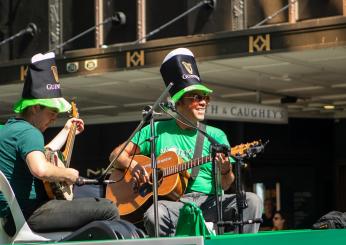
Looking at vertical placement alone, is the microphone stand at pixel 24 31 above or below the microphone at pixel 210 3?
below

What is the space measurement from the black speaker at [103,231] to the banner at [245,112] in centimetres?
807

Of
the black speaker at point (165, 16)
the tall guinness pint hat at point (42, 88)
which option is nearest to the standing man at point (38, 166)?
the tall guinness pint hat at point (42, 88)

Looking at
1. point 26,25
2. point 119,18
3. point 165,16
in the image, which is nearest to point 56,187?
point 165,16

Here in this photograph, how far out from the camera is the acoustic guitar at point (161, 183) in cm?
650

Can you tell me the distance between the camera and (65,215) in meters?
5.12

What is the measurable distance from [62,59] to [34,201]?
970 centimetres

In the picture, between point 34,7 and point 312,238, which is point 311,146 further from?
point 312,238

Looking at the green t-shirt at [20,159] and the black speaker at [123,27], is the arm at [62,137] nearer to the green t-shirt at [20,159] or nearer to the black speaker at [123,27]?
the green t-shirt at [20,159]

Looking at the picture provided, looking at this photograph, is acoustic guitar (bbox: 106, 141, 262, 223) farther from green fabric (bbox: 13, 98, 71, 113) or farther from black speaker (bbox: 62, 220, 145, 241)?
black speaker (bbox: 62, 220, 145, 241)

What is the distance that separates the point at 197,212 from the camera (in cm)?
453

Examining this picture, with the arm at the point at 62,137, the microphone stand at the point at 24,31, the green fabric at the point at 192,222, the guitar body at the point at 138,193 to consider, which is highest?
the microphone stand at the point at 24,31

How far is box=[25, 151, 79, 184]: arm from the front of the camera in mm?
5016

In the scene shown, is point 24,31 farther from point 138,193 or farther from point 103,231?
point 103,231

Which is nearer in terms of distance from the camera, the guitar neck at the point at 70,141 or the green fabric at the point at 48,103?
the green fabric at the point at 48,103
